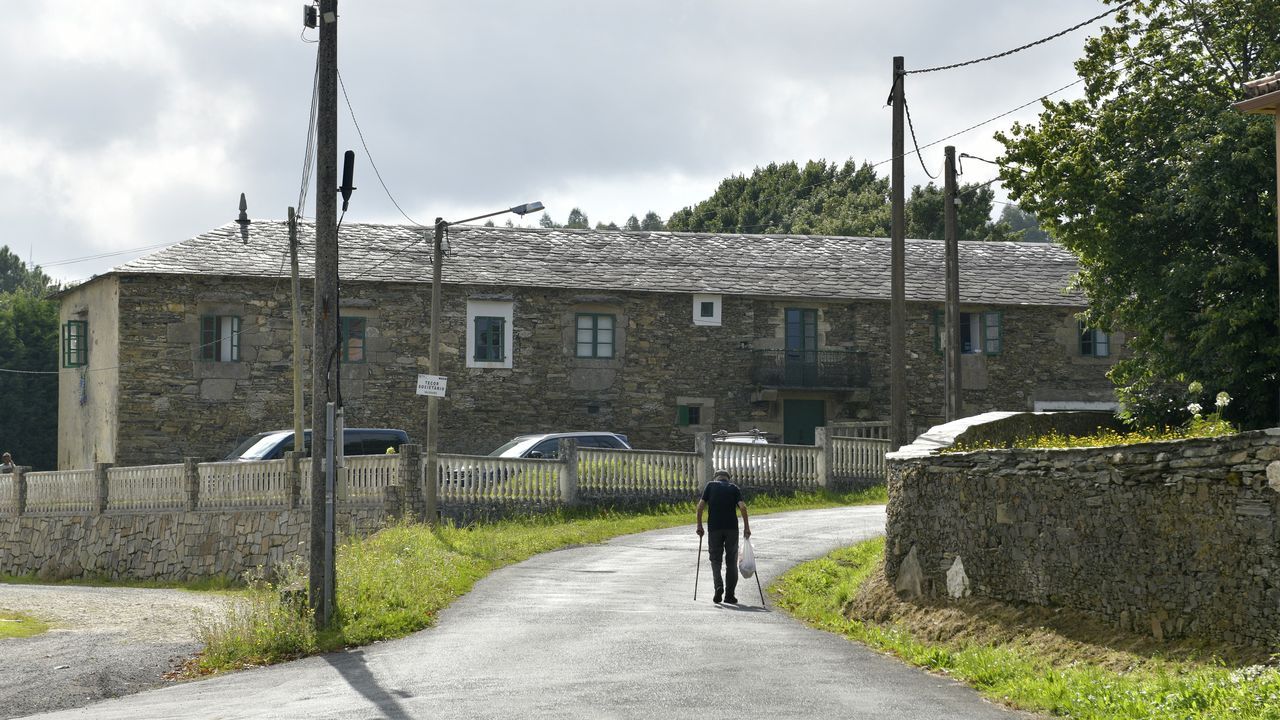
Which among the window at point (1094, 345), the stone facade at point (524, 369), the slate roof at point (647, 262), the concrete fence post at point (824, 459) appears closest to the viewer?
the concrete fence post at point (824, 459)

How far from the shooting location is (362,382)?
1532 inches

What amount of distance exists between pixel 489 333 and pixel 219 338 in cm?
706

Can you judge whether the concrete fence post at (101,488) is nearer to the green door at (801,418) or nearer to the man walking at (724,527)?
the man walking at (724,527)

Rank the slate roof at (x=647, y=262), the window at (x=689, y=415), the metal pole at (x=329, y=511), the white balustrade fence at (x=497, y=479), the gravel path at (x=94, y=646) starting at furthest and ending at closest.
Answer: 1. the window at (x=689, y=415)
2. the slate roof at (x=647, y=262)
3. the white balustrade fence at (x=497, y=479)
4. the metal pole at (x=329, y=511)
5. the gravel path at (x=94, y=646)

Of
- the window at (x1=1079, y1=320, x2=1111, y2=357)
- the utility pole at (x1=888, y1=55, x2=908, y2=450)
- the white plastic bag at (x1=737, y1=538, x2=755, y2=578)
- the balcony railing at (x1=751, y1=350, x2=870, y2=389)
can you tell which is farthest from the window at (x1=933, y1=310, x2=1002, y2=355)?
the white plastic bag at (x1=737, y1=538, x2=755, y2=578)

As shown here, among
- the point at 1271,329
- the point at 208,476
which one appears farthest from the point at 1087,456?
the point at 208,476

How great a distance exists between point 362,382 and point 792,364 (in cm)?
1180

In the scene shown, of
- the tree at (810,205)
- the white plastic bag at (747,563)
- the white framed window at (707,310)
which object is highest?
the tree at (810,205)

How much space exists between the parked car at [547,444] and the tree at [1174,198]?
11786 mm

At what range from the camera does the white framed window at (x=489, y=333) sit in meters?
39.7

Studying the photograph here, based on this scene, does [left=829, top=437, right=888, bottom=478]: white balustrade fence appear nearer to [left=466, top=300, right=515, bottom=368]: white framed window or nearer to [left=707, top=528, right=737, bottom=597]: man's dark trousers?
[left=466, top=300, right=515, bottom=368]: white framed window

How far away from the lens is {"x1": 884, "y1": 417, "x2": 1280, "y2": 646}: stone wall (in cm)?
1092

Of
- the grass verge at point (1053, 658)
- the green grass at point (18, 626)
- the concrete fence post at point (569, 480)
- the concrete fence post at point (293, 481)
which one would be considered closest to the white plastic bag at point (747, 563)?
the grass verge at point (1053, 658)

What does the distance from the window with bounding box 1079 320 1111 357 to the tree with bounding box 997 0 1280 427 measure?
18.4m
